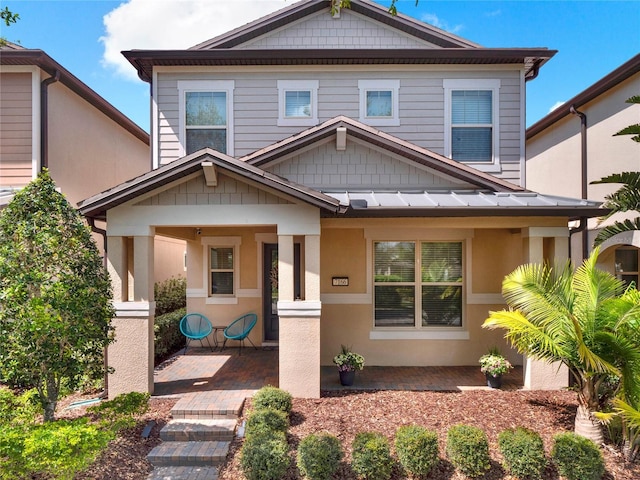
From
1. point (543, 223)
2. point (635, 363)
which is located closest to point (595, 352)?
point (635, 363)

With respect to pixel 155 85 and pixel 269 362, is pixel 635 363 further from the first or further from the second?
pixel 155 85

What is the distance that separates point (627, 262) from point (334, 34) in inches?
386

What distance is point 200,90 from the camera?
9.03m

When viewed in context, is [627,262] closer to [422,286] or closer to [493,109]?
[493,109]

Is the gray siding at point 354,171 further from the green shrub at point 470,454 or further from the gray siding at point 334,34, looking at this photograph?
the green shrub at point 470,454

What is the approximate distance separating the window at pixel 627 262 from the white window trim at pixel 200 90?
1057 centimetres

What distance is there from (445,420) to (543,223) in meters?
3.93

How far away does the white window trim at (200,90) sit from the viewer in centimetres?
898

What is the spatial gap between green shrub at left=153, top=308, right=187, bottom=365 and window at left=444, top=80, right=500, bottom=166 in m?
8.16

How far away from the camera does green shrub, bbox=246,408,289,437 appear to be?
476 centimetres

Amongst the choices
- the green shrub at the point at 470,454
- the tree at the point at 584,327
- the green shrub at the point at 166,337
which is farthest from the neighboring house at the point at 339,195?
the green shrub at the point at 470,454

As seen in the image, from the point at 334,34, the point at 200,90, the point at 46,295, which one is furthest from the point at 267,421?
the point at 334,34

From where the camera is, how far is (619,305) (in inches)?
188

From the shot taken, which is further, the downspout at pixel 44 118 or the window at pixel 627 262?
the window at pixel 627 262
